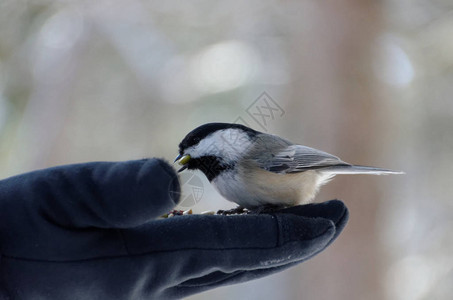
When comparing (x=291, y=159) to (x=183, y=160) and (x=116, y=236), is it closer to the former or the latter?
(x=183, y=160)

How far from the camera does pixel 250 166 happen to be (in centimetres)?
126

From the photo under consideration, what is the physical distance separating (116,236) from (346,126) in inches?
70.3

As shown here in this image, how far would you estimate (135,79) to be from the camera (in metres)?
3.17

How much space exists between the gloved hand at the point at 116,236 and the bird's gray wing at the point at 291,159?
0.37m

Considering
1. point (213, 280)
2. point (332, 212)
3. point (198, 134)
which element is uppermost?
point (198, 134)

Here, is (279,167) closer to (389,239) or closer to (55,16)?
(389,239)

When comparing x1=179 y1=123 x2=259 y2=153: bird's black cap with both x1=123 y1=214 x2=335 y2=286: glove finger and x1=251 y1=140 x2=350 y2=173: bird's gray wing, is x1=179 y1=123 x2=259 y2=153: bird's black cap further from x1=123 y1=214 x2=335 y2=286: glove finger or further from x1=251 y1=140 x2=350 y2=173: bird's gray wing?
x1=123 y1=214 x2=335 y2=286: glove finger

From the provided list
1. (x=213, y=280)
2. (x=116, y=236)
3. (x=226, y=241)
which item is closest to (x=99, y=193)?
(x=116, y=236)

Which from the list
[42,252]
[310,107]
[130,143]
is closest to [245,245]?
[42,252]

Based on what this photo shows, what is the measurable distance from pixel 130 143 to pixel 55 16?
93 cm

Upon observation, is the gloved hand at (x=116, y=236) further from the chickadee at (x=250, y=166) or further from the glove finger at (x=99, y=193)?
the chickadee at (x=250, y=166)

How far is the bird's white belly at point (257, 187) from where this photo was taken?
1.23m

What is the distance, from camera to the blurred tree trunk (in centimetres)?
234

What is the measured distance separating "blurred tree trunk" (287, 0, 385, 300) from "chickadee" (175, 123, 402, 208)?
39.9 inches
